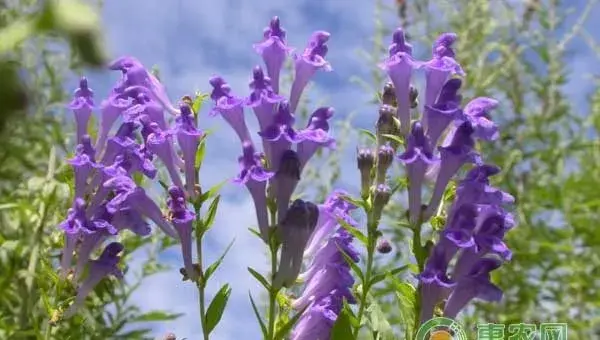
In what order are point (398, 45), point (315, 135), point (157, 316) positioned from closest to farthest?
1. point (315, 135)
2. point (398, 45)
3. point (157, 316)

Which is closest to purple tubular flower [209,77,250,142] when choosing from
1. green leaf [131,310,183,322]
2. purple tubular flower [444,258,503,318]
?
purple tubular flower [444,258,503,318]

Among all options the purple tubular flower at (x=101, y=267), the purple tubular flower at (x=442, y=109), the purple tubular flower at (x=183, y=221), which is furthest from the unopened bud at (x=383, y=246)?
the purple tubular flower at (x=101, y=267)

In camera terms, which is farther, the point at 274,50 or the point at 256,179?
the point at 274,50

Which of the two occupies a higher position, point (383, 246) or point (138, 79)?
point (138, 79)

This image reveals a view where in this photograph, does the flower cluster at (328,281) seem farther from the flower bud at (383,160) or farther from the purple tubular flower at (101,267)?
the purple tubular flower at (101,267)

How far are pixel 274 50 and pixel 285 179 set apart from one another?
0.21 metres

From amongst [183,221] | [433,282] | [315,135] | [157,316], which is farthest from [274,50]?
[157,316]

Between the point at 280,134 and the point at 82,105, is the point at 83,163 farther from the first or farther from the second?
the point at 280,134

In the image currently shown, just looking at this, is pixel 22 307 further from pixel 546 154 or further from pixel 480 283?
pixel 546 154

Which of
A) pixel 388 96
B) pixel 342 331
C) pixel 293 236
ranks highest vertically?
pixel 388 96

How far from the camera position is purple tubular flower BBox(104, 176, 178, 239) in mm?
1014

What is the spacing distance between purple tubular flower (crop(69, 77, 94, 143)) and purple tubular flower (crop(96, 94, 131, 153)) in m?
0.02

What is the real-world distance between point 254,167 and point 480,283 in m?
0.31

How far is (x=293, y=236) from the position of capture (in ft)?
3.15
